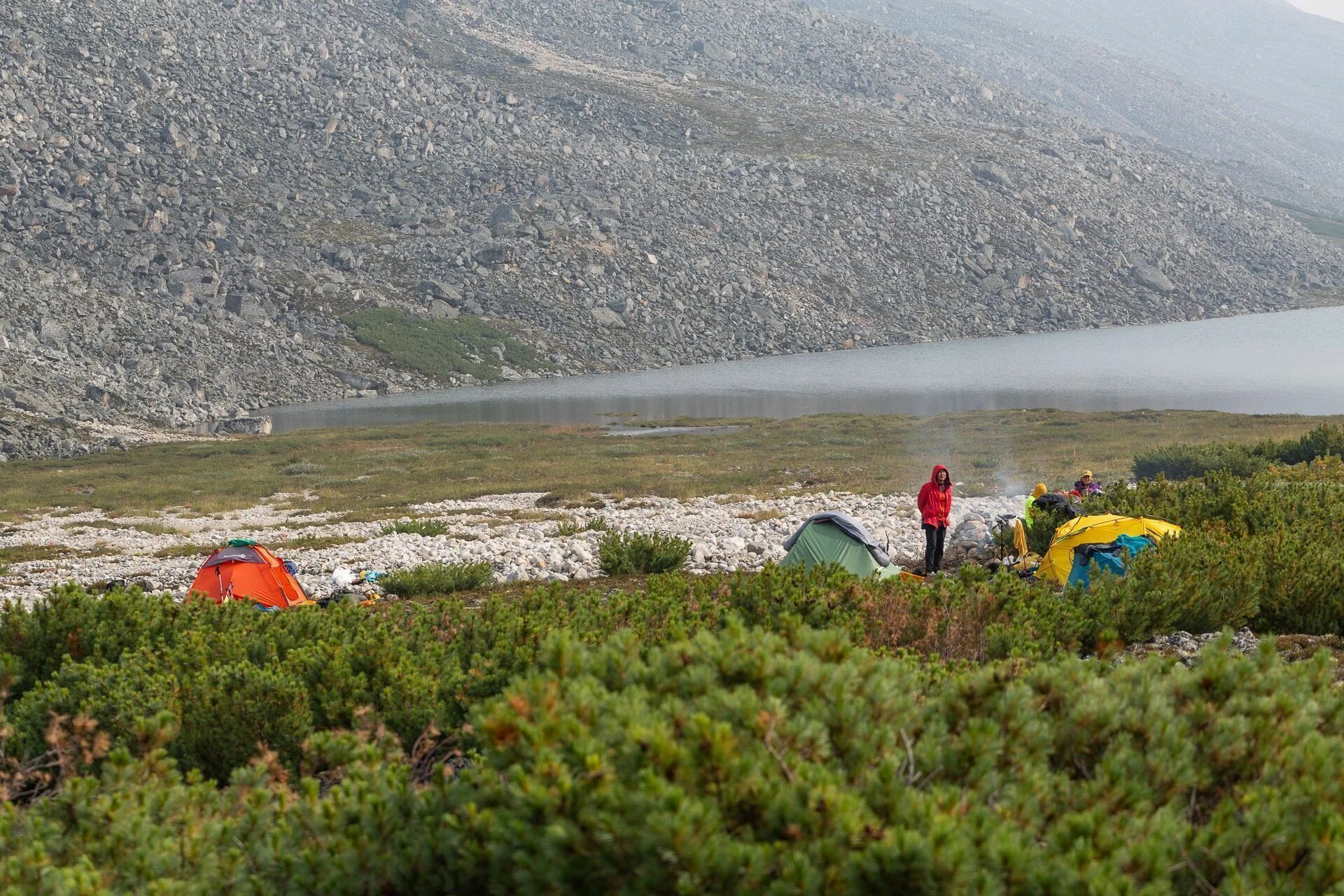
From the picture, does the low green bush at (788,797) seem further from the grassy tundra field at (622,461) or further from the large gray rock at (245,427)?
the large gray rock at (245,427)

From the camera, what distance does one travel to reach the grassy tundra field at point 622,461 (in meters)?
36.6

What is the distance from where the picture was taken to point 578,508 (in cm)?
3228

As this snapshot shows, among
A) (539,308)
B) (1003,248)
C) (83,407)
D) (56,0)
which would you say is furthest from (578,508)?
(56,0)

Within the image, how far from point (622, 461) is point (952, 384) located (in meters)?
42.4

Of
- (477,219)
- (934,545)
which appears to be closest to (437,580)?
(934,545)

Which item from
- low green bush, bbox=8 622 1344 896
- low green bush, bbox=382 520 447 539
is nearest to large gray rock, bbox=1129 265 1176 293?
low green bush, bbox=382 520 447 539

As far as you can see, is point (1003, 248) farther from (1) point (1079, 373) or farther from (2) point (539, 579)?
(2) point (539, 579)

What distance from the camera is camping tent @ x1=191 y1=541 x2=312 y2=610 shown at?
16.8m

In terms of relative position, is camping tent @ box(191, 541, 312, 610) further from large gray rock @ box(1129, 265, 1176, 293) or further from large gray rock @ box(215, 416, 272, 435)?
large gray rock @ box(1129, 265, 1176, 293)

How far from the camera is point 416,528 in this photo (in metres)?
26.7

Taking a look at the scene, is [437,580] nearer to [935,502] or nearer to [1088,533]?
[935,502]

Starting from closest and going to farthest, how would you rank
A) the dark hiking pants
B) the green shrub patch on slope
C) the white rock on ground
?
the dark hiking pants < the white rock on ground < the green shrub patch on slope

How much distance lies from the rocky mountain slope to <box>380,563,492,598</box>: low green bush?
62398mm

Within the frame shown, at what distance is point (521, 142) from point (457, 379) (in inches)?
1942
